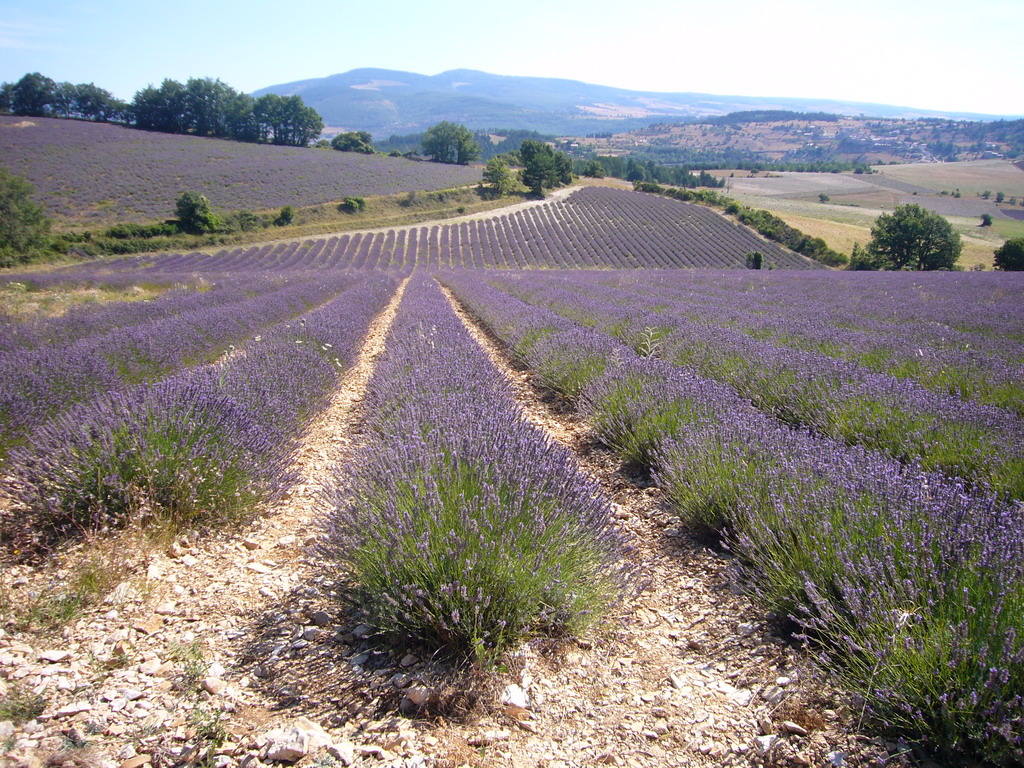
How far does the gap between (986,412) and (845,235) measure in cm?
5000

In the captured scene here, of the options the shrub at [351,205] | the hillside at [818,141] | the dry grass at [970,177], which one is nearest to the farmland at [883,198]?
the dry grass at [970,177]

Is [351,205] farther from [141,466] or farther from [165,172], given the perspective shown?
[141,466]

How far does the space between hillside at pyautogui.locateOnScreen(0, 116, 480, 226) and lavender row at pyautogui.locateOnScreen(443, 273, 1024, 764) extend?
4467 cm

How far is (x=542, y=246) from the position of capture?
37750 mm

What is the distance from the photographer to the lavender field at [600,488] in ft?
5.32

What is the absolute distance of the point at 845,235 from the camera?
1752 inches

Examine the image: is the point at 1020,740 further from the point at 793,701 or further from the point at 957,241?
the point at 957,241

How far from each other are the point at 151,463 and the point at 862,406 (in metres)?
4.29

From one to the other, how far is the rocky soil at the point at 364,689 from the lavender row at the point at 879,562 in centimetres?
16

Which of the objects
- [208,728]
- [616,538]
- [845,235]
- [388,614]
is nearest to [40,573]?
[208,728]

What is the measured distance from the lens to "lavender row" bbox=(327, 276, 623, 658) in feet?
6.04

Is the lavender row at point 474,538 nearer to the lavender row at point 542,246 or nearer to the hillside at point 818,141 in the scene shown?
the lavender row at point 542,246

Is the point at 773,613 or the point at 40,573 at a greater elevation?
the point at 40,573

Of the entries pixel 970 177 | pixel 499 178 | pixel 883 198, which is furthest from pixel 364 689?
pixel 970 177
